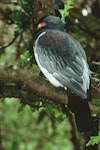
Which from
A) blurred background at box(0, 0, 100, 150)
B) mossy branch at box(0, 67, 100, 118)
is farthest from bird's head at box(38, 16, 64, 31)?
mossy branch at box(0, 67, 100, 118)

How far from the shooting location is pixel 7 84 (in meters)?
3.22

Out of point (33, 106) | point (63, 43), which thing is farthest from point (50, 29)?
point (33, 106)

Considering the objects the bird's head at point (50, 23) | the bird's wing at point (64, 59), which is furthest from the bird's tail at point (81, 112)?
the bird's head at point (50, 23)

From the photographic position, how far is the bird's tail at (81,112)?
10.0 feet

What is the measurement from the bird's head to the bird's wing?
102mm

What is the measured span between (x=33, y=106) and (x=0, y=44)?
1.47 metres

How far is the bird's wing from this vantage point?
128 inches

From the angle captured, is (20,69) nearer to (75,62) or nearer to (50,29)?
(75,62)

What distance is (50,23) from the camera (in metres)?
3.79

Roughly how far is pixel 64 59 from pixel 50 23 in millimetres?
494

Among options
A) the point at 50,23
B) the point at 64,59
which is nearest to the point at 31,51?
the point at 50,23

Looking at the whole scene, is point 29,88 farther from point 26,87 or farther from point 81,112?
point 81,112

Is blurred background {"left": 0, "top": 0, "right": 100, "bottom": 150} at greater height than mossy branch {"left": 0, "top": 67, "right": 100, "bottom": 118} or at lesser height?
lesser

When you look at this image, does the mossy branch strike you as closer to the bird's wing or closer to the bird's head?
the bird's wing
